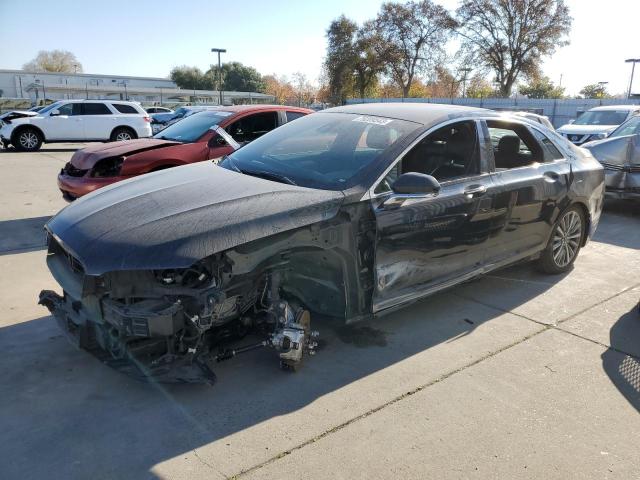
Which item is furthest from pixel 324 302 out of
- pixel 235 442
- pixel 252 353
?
pixel 235 442

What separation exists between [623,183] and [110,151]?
26.2 feet

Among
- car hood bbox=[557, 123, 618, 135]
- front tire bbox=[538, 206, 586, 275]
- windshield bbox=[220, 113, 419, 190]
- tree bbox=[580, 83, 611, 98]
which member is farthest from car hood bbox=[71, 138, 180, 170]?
tree bbox=[580, 83, 611, 98]

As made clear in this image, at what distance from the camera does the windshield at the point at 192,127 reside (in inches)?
295

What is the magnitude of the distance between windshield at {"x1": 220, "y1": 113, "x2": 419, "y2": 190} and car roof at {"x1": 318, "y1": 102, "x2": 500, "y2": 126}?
103 mm

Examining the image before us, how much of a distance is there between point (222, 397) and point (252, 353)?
0.56 m

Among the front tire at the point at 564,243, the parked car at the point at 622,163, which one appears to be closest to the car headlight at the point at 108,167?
the front tire at the point at 564,243

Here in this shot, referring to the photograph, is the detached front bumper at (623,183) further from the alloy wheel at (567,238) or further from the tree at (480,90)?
the tree at (480,90)

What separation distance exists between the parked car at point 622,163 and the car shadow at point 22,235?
28.1 feet

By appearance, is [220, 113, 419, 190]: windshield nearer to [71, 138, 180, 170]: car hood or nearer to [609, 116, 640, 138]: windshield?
[71, 138, 180, 170]: car hood

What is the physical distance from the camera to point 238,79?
81.2 metres

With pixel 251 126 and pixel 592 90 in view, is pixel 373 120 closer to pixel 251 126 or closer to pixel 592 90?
pixel 251 126

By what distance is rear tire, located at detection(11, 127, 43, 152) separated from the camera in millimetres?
17312

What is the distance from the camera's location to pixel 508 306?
4551 mm

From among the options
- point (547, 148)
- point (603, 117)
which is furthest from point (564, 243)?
point (603, 117)
